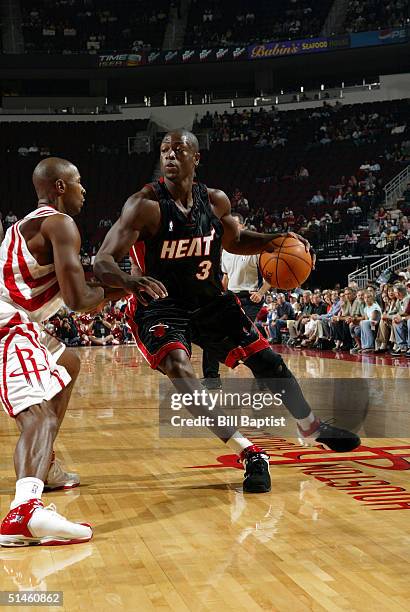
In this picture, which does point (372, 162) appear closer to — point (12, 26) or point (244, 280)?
point (12, 26)

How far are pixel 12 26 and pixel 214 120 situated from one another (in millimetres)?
9309

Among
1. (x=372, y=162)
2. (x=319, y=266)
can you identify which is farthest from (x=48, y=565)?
(x=372, y=162)

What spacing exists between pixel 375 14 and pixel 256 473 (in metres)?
30.0

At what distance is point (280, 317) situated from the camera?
1698cm

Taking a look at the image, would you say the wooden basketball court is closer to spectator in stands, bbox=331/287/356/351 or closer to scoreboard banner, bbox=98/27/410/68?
spectator in stands, bbox=331/287/356/351

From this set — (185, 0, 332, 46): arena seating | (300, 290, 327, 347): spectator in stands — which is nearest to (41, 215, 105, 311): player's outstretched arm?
(300, 290, 327, 347): spectator in stands

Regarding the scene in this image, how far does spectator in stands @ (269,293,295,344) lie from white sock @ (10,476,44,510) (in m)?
14.0

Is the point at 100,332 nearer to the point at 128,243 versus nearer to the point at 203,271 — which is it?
the point at 203,271

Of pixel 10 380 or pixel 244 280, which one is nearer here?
pixel 10 380

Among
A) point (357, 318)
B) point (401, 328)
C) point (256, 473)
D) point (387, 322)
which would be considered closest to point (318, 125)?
point (357, 318)

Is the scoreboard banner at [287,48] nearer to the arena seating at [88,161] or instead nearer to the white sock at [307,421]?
the arena seating at [88,161]

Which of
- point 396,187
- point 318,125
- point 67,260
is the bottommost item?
point 67,260

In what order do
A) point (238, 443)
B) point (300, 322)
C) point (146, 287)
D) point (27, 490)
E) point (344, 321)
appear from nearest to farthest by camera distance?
point (27, 490) < point (146, 287) < point (238, 443) < point (344, 321) < point (300, 322)

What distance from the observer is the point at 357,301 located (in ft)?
44.7
